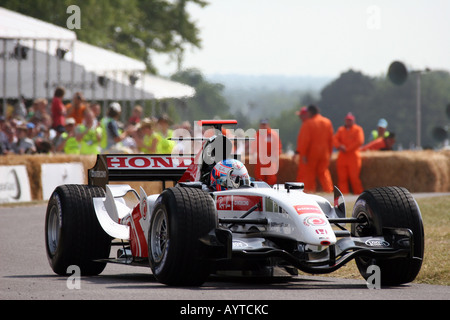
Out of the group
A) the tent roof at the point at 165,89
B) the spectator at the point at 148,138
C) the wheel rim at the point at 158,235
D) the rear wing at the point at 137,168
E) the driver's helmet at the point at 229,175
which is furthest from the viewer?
the tent roof at the point at 165,89

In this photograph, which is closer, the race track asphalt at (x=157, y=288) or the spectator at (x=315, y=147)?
the race track asphalt at (x=157, y=288)

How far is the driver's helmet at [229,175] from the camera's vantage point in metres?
9.96

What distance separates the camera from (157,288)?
870 centimetres

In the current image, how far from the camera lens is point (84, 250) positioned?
10.4m

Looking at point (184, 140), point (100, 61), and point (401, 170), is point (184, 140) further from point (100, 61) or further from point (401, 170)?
point (100, 61)

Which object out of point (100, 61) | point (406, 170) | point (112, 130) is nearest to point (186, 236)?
point (112, 130)

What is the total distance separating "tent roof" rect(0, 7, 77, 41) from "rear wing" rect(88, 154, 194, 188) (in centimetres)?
1400

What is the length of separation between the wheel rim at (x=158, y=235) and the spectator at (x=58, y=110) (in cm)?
1409

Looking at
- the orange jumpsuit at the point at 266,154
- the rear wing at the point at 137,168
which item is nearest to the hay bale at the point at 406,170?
the orange jumpsuit at the point at 266,154

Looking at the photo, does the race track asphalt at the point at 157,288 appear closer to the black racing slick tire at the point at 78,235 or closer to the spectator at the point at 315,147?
the black racing slick tire at the point at 78,235

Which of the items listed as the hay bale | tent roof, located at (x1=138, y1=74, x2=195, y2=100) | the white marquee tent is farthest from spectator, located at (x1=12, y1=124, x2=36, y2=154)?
tent roof, located at (x1=138, y1=74, x2=195, y2=100)
